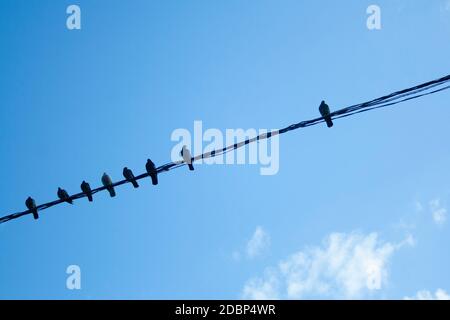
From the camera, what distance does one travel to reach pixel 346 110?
6434 millimetres

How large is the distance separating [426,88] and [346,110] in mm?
1108

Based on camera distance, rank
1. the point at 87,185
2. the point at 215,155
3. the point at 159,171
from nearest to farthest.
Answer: the point at 215,155
the point at 159,171
the point at 87,185

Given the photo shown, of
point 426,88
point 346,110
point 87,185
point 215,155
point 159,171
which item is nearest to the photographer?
point 426,88
